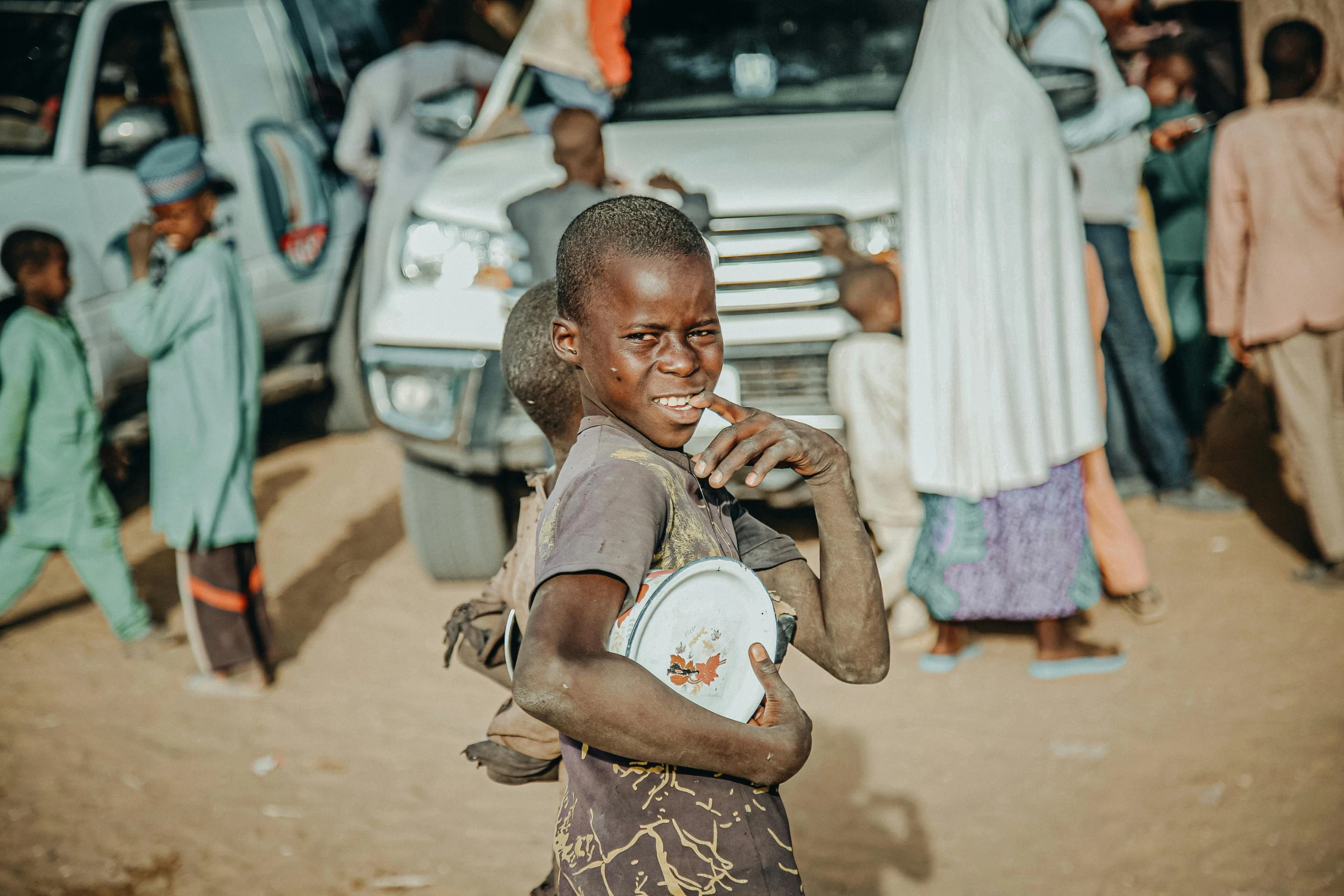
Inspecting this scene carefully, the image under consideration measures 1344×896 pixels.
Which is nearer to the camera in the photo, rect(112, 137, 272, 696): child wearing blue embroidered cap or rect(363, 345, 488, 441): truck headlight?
rect(112, 137, 272, 696): child wearing blue embroidered cap

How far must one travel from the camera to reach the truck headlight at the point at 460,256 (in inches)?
172

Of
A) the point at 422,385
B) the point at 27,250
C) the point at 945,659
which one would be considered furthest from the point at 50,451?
the point at 945,659

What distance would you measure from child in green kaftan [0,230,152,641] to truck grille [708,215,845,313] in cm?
256

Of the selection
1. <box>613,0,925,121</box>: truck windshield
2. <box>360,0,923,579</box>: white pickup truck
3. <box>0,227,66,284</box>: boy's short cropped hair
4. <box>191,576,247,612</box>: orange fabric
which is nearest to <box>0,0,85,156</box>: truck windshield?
<box>0,227,66,284</box>: boy's short cropped hair

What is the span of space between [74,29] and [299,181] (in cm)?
135

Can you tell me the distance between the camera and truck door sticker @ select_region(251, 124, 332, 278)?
6301 millimetres

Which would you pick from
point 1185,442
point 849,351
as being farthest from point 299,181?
point 1185,442

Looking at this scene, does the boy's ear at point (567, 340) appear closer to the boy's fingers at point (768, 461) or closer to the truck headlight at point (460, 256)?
the boy's fingers at point (768, 461)

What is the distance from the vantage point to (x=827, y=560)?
161cm

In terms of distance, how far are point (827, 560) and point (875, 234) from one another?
2892mm

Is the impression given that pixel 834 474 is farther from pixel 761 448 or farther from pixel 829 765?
pixel 829 765

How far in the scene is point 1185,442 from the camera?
546cm

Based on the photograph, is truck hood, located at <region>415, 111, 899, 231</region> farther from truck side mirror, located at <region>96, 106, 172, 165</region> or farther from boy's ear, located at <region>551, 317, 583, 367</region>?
boy's ear, located at <region>551, 317, 583, 367</region>

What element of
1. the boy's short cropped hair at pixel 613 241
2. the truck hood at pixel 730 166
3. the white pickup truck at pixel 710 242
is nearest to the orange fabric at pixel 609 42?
the white pickup truck at pixel 710 242
